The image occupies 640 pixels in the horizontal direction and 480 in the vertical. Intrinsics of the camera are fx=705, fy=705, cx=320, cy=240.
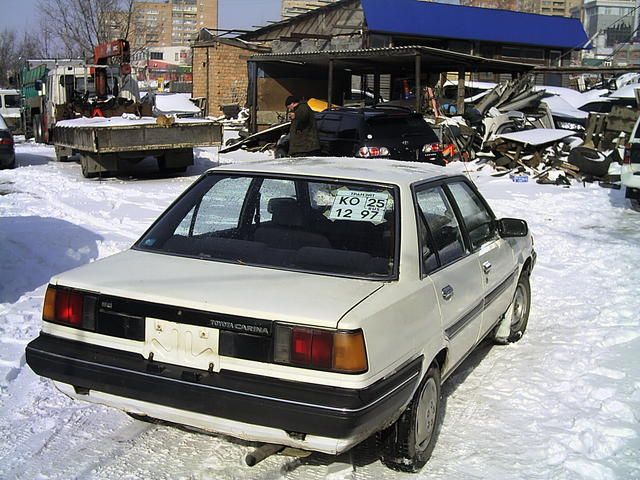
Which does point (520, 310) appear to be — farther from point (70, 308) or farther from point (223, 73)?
point (223, 73)

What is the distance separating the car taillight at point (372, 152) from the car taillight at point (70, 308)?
9774 mm

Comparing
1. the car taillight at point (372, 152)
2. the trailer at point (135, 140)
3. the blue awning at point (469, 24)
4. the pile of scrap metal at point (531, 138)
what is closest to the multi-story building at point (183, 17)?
the blue awning at point (469, 24)

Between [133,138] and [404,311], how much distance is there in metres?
12.1

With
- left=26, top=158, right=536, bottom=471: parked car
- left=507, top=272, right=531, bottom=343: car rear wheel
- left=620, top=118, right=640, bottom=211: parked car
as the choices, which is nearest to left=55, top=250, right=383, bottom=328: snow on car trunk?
left=26, top=158, right=536, bottom=471: parked car

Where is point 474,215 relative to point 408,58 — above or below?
below

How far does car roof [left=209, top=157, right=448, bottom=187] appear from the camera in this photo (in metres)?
4.01

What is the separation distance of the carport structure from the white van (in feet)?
39.8

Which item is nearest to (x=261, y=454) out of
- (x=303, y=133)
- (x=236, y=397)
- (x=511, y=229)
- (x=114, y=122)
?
(x=236, y=397)

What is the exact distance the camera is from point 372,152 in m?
12.9

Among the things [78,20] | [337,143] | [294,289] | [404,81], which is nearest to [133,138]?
[337,143]

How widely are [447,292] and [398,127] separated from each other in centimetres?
1004

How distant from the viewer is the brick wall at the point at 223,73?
33.6m

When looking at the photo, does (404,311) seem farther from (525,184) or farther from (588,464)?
(525,184)

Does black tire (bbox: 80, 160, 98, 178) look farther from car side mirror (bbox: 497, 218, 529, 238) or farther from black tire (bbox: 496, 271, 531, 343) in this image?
car side mirror (bbox: 497, 218, 529, 238)
